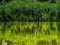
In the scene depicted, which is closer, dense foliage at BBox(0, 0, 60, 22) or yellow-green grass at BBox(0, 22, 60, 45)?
yellow-green grass at BBox(0, 22, 60, 45)

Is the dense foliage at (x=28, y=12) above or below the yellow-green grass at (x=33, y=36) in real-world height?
above

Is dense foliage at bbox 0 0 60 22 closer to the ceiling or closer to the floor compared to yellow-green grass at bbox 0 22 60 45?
closer to the ceiling

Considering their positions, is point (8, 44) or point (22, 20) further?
point (22, 20)

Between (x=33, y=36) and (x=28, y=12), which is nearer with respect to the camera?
(x=33, y=36)

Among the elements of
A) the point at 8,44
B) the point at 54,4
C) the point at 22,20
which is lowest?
the point at 8,44

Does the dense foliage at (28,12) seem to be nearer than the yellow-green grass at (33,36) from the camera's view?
No

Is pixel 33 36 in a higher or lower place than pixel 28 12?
lower

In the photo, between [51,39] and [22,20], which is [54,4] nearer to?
[22,20]

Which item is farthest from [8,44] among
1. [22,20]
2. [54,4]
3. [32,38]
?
[54,4]

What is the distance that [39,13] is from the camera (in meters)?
13.6

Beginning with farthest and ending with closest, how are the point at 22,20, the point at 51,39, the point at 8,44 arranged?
the point at 22,20, the point at 51,39, the point at 8,44

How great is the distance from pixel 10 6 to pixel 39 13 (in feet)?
5.42

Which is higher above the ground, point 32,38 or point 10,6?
point 10,6

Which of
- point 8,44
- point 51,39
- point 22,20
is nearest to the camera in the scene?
point 8,44
